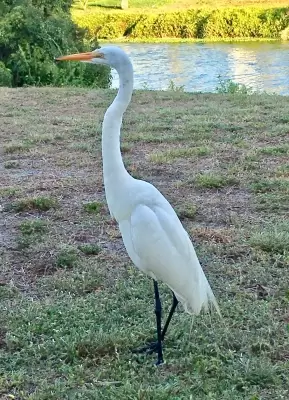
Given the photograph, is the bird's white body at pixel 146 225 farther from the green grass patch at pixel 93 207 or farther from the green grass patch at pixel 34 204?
the green grass patch at pixel 34 204

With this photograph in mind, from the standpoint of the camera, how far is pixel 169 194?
4.61m

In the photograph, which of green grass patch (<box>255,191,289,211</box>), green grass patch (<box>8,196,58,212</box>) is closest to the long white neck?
green grass patch (<box>8,196,58,212</box>)

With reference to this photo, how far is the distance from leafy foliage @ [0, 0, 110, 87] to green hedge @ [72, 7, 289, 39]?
392 inches

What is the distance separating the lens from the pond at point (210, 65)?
41.6 ft

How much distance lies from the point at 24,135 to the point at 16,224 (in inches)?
101

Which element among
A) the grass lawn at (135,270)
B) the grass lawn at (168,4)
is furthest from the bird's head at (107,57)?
the grass lawn at (168,4)

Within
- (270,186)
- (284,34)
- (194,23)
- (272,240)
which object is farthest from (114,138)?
(194,23)

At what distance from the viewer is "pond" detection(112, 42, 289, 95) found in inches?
499

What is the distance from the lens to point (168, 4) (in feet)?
83.6

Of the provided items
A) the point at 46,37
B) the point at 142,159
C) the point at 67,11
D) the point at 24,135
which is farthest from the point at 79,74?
the point at 142,159

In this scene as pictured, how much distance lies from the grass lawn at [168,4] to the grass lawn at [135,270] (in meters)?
18.2

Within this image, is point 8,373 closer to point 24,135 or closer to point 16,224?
point 16,224

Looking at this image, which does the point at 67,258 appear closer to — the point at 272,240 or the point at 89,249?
the point at 89,249

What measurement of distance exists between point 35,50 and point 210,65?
5017 millimetres
